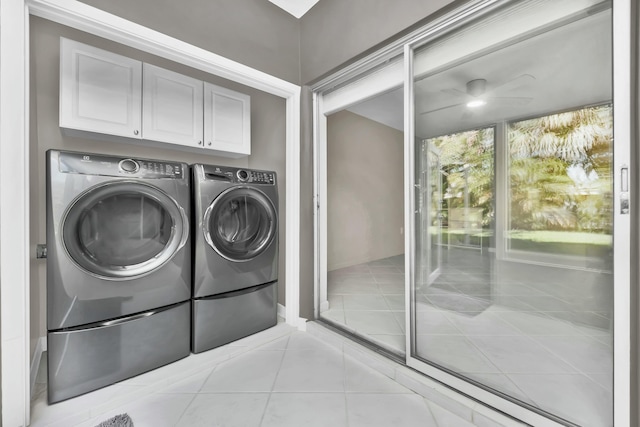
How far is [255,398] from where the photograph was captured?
4.34 feet

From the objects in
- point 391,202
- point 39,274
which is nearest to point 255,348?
point 39,274

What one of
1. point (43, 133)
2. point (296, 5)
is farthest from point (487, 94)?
point (43, 133)

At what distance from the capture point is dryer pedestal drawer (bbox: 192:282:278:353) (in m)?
1.66

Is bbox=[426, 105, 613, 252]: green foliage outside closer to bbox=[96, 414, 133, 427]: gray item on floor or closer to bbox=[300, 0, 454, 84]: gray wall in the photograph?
bbox=[300, 0, 454, 84]: gray wall

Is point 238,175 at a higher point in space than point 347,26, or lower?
lower

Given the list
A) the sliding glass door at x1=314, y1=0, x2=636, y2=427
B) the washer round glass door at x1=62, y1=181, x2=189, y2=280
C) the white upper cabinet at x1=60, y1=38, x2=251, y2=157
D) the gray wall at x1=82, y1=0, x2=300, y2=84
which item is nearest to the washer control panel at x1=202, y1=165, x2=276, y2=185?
the washer round glass door at x1=62, y1=181, x2=189, y2=280

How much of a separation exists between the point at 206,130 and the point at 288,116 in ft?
2.10

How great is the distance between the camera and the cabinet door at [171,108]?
1.74 m

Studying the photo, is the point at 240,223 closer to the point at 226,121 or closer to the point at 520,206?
the point at 226,121

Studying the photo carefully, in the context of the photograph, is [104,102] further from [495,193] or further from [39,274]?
[495,193]

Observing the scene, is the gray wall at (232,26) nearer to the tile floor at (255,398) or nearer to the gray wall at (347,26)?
the gray wall at (347,26)

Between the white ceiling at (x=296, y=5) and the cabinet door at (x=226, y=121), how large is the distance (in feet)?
2.38

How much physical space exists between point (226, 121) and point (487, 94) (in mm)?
1788

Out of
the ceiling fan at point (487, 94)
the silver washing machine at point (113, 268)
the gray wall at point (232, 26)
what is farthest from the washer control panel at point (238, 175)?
the ceiling fan at point (487, 94)
